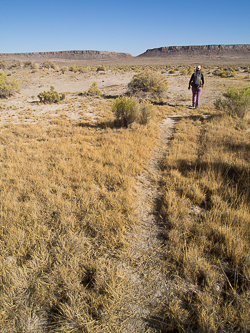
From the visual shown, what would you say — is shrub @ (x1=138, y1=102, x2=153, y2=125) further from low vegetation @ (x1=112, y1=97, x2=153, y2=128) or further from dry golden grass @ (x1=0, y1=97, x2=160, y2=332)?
dry golden grass @ (x1=0, y1=97, x2=160, y2=332)

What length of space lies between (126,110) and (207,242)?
6.27 metres

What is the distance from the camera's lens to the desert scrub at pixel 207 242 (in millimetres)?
1512

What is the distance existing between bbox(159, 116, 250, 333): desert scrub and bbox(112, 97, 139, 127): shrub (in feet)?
11.7

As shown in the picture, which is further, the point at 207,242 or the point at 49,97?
the point at 49,97

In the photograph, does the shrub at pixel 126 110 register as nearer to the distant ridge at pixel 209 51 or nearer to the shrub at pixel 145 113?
the shrub at pixel 145 113

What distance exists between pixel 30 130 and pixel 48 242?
6.39 meters

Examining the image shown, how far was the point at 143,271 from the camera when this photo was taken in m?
1.98

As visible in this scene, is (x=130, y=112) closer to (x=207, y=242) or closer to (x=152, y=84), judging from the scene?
(x=207, y=242)

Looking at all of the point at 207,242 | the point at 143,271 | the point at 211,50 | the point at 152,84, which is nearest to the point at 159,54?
the point at 211,50

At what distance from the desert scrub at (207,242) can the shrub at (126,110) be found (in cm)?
357

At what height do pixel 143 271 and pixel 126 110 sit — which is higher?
pixel 126 110

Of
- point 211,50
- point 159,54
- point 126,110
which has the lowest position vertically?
point 126,110

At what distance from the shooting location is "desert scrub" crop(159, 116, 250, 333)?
1512mm

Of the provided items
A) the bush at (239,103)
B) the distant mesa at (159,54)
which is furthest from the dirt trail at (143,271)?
the distant mesa at (159,54)
